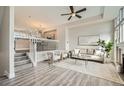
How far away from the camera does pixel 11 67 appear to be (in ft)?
10.3

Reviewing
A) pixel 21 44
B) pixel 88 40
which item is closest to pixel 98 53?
pixel 88 40

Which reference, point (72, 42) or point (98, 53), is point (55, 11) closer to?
point (72, 42)

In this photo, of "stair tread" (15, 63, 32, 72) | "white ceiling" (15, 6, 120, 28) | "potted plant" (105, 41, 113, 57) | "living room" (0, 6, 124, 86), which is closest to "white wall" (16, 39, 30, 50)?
"living room" (0, 6, 124, 86)

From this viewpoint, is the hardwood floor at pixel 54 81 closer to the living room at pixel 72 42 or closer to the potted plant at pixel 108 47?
the living room at pixel 72 42

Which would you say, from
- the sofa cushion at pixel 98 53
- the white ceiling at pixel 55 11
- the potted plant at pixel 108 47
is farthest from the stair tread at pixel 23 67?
the potted plant at pixel 108 47

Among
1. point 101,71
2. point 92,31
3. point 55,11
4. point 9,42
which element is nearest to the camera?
point 9,42

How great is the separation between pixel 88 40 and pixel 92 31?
0.70 m

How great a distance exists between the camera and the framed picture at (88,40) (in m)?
6.74

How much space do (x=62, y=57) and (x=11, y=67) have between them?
3.74 m

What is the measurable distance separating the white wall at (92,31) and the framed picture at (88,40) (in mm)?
226

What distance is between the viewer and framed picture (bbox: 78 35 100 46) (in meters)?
6.74

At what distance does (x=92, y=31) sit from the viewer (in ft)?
22.6
